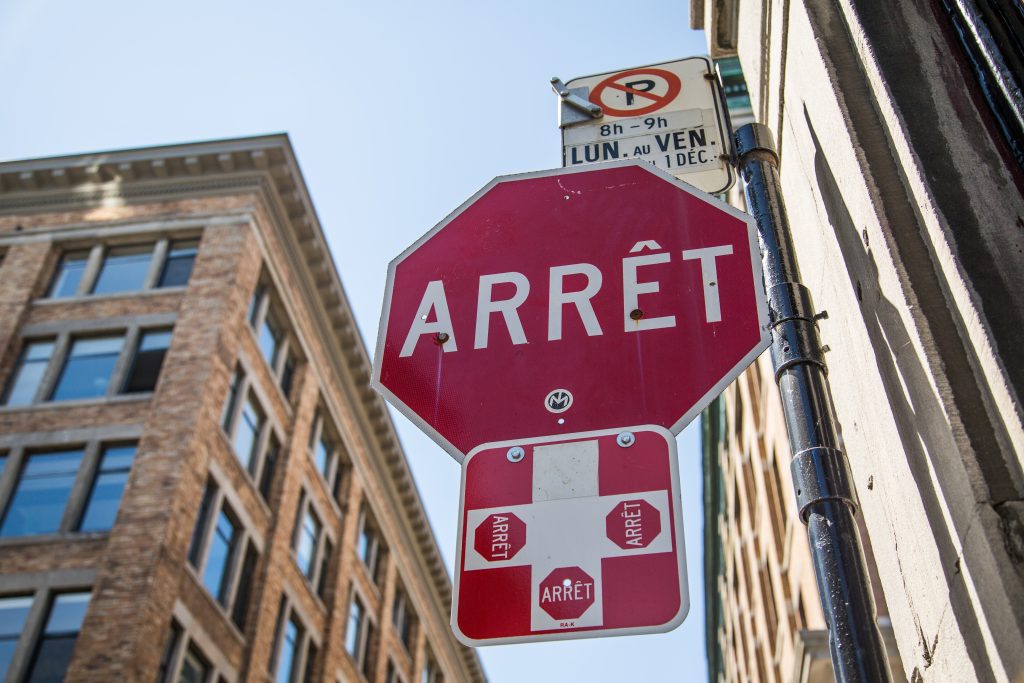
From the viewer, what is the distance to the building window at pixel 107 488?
18.3m

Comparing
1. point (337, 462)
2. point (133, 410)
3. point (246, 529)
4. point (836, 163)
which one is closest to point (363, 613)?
point (337, 462)

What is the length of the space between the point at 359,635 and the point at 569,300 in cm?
2771

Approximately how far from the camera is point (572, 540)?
2.20 m

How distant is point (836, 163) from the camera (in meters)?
3.91

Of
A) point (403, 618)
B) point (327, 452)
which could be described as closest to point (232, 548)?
point (327, 452)

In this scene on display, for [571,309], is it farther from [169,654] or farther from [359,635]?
[359,635]

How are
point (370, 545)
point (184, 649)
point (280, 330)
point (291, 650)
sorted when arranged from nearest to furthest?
point (184, 649)
point (291, 650)
point (280, 330)
point (370, 545)

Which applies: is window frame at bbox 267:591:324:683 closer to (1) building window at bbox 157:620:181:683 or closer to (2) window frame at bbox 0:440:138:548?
(1) building window at bbox 157:620:181:683

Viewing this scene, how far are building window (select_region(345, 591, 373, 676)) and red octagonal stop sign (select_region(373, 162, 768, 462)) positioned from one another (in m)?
25.9

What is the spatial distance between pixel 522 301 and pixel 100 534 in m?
17.3

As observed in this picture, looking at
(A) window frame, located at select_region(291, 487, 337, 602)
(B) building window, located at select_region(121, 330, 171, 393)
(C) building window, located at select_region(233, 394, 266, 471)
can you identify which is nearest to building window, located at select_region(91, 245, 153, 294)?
(B) building window, located at select_region(121, 330, 171, 393)

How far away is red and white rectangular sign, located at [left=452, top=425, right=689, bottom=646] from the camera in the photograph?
2.09m

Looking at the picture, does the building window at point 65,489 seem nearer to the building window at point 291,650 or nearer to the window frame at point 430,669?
the building window at point 291,650

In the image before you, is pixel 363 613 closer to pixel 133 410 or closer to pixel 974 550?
pixel 133 410
